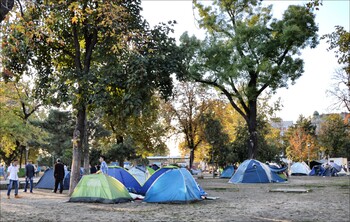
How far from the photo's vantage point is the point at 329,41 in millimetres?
14758

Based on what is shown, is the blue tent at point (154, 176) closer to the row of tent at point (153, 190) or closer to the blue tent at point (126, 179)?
the row of tent at point (153, 190)

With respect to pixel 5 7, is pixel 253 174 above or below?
below

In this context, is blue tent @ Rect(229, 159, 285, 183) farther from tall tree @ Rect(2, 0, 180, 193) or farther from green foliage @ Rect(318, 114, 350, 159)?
green foliage @ Rect(318, 114, 350, 159)

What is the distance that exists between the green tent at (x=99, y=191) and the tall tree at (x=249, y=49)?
1677 cm

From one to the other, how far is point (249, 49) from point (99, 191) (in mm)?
A: 20947

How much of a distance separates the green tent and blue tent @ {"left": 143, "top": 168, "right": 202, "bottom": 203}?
1.05 meters

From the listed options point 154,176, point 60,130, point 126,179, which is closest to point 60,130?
point 60,130

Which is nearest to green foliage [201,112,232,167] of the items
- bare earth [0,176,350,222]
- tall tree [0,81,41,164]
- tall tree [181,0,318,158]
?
tall tree [181,0,318,158]

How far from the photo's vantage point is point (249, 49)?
31703 mm

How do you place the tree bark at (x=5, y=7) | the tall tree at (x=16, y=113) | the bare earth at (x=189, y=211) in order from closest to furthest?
the tree bark at (x=5, y=7)
the bare earth at (x=189, y=211)
the tall tree at (x=16, y=113)

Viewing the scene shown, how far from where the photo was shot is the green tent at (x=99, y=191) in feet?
47.3

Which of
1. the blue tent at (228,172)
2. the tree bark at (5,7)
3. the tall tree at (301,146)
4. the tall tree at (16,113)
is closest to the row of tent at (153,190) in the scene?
the tree bark at (5,7)

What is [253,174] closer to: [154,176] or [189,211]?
[154,176]

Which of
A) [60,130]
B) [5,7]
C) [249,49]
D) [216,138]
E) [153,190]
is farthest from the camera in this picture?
[216,138]
